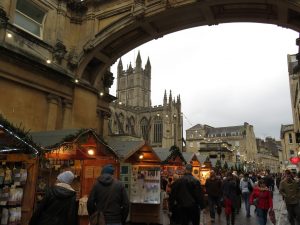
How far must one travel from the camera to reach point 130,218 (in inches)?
459

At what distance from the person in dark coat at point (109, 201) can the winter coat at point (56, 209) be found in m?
0.82

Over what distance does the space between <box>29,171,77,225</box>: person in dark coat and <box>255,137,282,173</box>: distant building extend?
105966 mm

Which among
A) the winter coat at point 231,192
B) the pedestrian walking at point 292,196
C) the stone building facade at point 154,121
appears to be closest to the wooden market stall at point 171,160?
the winter coat at point 231,192

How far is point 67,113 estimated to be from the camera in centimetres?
1255

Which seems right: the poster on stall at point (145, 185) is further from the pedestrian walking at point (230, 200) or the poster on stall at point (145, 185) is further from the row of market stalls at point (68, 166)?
the pedestrian walking at point (230, 200)

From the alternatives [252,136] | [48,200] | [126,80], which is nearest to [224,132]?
[252,136]

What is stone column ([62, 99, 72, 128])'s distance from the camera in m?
12.3

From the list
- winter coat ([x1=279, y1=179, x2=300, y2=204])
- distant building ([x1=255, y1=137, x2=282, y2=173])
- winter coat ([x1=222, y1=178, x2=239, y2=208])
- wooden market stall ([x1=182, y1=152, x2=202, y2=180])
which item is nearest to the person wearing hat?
winter coat ([x1=279, y1=179, x2=300, y2=204])

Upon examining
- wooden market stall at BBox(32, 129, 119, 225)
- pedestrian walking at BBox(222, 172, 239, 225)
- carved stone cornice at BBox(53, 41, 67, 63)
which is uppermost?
carved stone cornice at BBox(53, 41, 67, 63)

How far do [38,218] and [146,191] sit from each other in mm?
7392

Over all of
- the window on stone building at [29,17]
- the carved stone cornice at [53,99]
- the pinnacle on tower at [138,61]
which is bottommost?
the carved stone cornice at [53,99]

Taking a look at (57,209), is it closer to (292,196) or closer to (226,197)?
(292,196)

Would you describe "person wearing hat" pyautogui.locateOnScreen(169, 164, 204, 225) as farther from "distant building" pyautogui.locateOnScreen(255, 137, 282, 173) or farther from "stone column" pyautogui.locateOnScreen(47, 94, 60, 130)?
"distant building" pyautogui.locateOnScreen(255, 137, 282, 173)

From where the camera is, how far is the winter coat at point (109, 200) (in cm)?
556
